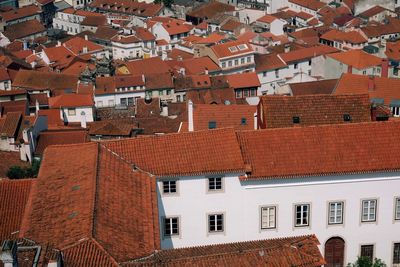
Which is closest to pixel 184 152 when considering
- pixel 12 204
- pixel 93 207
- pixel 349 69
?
pixel 93 207

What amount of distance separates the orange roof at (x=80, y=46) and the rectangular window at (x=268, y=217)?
87699 mm

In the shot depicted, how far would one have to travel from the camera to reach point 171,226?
1465 inches

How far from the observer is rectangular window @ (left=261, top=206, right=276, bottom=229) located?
37.4 metres

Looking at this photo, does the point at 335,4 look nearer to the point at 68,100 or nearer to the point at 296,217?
the point at 68,100

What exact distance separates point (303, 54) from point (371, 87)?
148 feet

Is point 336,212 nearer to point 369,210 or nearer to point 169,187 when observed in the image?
point 369,210

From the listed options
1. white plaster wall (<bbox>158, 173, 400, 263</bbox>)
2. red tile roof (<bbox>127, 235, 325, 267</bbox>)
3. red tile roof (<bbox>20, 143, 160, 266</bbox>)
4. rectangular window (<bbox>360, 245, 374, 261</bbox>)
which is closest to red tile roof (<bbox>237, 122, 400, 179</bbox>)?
white plaster wall (<bbox>158, 173, 400, 263</bbox>)

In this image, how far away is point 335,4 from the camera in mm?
152375

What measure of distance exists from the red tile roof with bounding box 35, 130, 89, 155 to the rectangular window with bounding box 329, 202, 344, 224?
102 ft

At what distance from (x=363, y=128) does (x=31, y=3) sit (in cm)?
14368

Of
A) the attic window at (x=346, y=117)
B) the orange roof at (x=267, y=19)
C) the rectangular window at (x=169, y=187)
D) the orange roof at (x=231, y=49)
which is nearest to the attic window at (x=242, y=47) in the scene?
the orange roof at (x=231, y=49)

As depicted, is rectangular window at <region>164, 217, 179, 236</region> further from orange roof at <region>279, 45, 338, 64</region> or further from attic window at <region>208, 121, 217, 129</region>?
orange roof at <region>279, 45, 338, 64</region>

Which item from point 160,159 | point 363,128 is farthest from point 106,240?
point 363,128

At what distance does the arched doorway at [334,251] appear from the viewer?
3812cm
